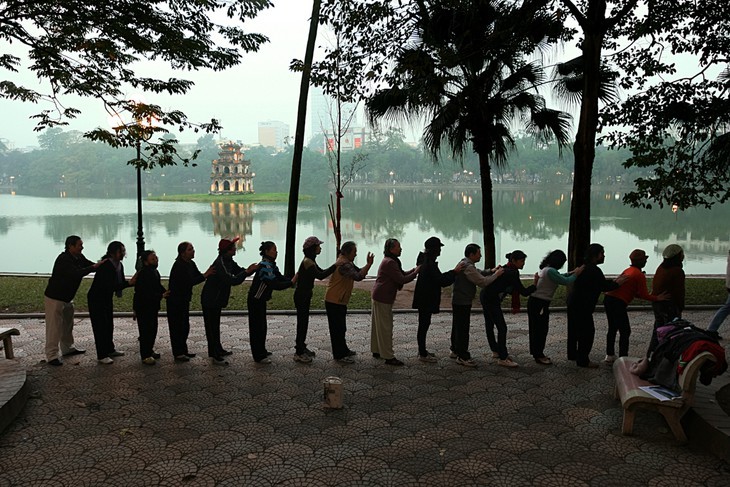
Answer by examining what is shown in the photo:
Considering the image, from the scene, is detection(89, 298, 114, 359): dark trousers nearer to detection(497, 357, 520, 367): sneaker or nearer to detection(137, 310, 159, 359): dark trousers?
detection(137, 310, 159, 359): dark trousers

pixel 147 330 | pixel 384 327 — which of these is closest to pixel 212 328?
pixel 147 330

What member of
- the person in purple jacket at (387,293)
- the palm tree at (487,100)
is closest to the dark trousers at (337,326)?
the person in purple jacket at (387,293)

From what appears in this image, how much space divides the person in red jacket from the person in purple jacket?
91.9 inches

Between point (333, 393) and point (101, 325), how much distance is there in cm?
324

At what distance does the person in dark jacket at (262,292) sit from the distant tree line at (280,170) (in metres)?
75.1

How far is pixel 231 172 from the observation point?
73.8m

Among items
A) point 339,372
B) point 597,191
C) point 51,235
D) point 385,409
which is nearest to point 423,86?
point 339,372

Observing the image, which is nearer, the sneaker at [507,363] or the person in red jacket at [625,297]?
the person in red jacket at [625,297]

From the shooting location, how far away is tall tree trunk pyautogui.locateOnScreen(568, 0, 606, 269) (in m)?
11.8

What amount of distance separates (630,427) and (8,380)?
5780 millimetres

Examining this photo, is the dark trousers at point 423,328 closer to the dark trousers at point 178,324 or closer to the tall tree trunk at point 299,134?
the dark trousers at point 178,324

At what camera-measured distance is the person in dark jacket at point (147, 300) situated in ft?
22.7

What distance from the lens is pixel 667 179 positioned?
11719 mm

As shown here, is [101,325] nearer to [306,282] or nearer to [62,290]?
[62,290]
